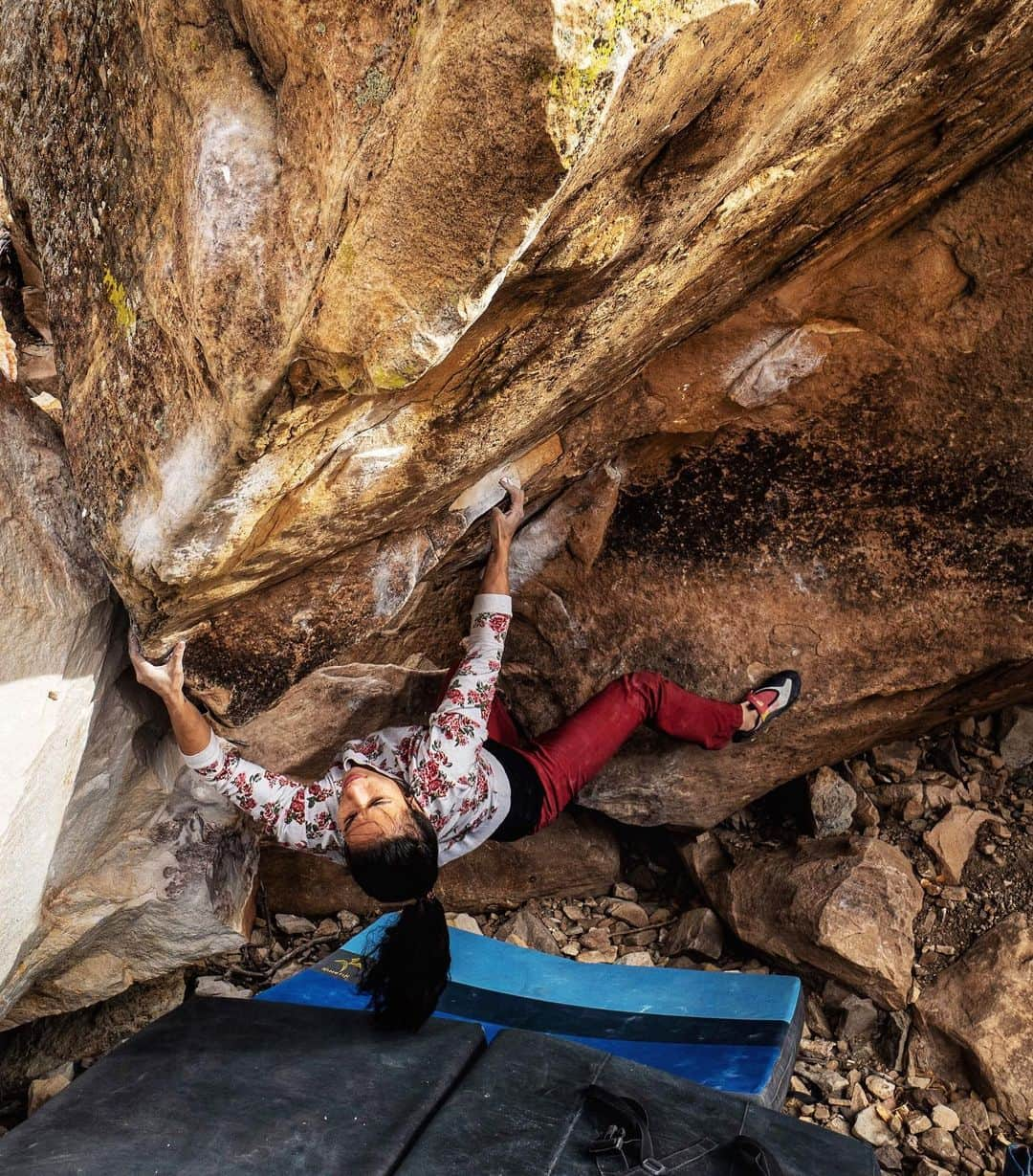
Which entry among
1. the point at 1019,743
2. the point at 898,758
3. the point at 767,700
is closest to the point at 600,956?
the point at 767,700

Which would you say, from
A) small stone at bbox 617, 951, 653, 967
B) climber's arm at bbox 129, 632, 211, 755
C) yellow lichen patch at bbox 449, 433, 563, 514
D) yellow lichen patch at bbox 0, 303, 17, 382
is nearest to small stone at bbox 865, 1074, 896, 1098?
small stone at bbox 617, 951, 653, 967

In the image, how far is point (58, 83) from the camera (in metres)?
2.39

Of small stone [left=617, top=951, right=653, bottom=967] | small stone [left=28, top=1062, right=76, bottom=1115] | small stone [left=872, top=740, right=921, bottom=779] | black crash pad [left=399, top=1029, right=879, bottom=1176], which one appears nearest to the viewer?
black crash pad [left=399, top=1029, right=879, bottom=1176]

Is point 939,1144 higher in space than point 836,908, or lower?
lower

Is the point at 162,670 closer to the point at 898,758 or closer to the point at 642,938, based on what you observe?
the point at 642,938

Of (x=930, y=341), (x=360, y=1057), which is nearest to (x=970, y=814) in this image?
(x=930, y=341)

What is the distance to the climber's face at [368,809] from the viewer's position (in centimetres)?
296

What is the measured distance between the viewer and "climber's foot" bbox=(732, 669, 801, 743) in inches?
144

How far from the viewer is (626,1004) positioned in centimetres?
344

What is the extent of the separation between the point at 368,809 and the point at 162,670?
702 millimetres

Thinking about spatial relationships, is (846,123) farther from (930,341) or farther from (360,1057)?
(360,1057)

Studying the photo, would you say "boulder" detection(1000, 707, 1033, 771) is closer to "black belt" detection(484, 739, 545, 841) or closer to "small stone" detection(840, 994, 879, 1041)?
"small stone" detection(840, 994, 879, 1041)

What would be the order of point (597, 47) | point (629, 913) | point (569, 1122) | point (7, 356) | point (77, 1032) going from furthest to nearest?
1. point (629, 913)
2. point (77, 1032)
3. point (7, 356)
4. point (569, 1122)
5. point (597, 47)

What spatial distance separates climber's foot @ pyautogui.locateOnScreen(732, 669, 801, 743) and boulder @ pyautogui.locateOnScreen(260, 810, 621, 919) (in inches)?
33.8
